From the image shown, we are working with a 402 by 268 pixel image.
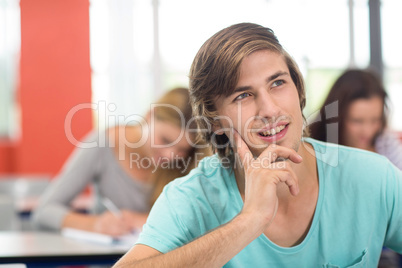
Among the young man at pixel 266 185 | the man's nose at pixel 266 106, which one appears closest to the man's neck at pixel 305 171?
the young man at pixel 266 185

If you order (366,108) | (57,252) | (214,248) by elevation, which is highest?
(366,108)

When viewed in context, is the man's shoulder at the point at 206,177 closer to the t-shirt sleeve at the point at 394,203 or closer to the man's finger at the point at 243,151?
the man's finger at the point at 243,151

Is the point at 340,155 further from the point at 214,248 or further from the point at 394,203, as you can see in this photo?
the point at 214,248

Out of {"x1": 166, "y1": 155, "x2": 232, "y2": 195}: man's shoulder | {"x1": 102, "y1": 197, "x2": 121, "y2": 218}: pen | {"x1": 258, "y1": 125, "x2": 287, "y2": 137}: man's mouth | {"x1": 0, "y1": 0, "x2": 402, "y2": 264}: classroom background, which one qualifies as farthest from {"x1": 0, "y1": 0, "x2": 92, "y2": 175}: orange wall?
{"x1": 258, "y1": 125, "x2": 287, "y2": 137}: man's mouth

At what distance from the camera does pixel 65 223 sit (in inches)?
68.5

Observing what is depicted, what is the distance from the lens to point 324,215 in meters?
0.96

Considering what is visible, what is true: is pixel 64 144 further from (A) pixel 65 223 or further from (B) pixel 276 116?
(B) pixel 276 116

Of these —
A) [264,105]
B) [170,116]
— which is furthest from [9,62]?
[264,105]

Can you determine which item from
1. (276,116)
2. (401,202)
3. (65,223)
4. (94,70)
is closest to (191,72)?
(276,116)

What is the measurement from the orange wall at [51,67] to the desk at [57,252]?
3.25 metres

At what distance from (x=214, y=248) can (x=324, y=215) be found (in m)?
0.27

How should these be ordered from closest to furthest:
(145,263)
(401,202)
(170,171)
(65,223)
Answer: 1. (145,263)
2. (401,202)
3. (170,171)
4. (65,223)

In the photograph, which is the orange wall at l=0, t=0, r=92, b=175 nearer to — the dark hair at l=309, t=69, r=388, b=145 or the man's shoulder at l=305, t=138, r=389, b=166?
the dark hair at l=309, t=69, r=388, b=145

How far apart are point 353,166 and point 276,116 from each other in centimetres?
23
